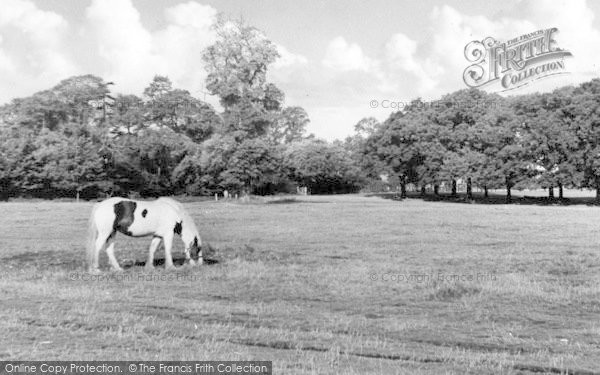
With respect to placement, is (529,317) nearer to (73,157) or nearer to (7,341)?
(7,341)

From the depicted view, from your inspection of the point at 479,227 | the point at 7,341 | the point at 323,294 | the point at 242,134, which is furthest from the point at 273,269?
the point at 242,134

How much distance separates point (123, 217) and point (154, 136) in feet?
201

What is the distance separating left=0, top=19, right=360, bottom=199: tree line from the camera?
199 feet

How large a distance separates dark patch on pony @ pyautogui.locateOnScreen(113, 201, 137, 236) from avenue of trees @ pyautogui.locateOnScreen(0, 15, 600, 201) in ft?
135

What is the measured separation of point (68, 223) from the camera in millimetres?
32562

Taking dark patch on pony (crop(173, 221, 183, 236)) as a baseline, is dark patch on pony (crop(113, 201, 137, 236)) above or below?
above

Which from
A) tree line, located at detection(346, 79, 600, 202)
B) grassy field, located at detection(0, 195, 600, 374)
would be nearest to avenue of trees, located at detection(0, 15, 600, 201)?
tree line, located at detection(346, 79, 600, 202)

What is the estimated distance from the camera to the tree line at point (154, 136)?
60.6m

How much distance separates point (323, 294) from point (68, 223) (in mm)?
24019

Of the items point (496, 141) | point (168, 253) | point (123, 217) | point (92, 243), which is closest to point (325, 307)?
point (168, 253)

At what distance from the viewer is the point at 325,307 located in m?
11.3

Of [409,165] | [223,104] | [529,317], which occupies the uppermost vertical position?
[223,104]

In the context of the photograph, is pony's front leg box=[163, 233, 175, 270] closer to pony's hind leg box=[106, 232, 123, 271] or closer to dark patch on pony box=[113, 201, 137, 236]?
dark patch on pony box=[113, 201, 137, 236]

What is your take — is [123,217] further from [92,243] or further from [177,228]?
[177,228]
